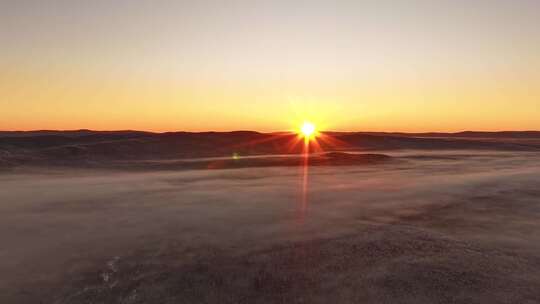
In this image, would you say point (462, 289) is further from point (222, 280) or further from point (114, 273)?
point (114, 273)

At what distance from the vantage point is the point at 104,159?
3102 cm

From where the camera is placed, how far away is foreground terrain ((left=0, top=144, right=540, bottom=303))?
552cm

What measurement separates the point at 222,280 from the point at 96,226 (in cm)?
445

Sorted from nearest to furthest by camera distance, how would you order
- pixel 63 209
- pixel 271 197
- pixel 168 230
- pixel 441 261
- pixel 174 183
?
pixel 441 261, pixel 168 230, pixel 63 209, pixel 271 197, pixel 174 183

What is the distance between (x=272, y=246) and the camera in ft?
24.5

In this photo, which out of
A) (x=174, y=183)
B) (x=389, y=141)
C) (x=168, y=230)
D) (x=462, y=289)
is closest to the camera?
(x=462, y=289)

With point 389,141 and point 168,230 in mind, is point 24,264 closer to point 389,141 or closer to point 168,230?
point 168,230

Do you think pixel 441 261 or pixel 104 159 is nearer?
pixel 441 261

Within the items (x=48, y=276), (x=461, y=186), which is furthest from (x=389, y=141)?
(x=48, y=276)

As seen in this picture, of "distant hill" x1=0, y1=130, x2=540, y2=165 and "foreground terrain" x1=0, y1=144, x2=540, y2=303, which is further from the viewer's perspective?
"distant hill" x1=0, y1=130, x2=540, y2=165

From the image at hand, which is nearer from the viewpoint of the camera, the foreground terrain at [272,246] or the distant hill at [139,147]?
the foreground terrain at [272,246]

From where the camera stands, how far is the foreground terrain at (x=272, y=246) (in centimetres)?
552

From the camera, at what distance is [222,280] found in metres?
5.93

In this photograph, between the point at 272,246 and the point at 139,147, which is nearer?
the point at 272,246
